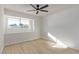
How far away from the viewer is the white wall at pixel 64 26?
4.90 feet

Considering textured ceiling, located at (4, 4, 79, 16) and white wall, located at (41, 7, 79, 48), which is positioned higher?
textured ceiling, located at (4, 4, 79, 16)

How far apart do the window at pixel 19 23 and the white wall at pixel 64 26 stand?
0.79 feet

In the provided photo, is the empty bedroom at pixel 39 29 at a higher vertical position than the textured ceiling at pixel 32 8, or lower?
lower

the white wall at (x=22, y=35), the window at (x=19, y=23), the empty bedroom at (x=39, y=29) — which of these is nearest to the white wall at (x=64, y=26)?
the empty bedroom at (x=39, y=29)

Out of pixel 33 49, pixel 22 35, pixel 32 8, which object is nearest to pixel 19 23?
pixel 22 35

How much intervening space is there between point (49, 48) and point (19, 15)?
0.75m

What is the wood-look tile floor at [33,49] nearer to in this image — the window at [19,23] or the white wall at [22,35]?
the white wall at [22,35]

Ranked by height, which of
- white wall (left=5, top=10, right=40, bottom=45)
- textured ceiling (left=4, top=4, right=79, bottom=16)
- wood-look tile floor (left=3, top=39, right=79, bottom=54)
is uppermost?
textured ceiling (left=4, top=4, right=79, bottom=16)

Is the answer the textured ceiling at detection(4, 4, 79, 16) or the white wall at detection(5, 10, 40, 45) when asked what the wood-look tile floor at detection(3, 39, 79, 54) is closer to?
the white wall at detection(5, 10, 40, 45)

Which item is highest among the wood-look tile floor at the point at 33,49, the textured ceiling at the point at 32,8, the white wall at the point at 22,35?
the textured ceiling at the point at 32,8

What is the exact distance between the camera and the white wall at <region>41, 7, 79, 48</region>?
149 centimetres

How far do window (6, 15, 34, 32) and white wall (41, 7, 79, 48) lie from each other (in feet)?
0.79

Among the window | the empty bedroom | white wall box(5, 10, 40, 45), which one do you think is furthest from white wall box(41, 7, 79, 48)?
the window
